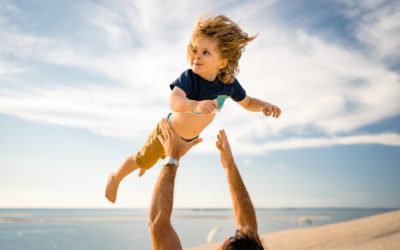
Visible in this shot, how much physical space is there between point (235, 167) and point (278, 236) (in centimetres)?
510

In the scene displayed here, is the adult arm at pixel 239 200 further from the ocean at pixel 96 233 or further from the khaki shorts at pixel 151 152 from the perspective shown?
the ocean at pixel 96 233

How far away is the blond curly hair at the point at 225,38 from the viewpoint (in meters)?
3.52

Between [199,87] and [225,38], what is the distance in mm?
549

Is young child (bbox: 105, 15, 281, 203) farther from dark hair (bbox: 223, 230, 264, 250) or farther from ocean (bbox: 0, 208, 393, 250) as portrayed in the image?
ocean (bbox: 0, 208, 393, 250)

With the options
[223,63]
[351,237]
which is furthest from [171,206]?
[351,237]

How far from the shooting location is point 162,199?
93.2 inches

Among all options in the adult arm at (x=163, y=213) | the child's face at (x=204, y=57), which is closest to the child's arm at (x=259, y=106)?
the child's face at (x=204, y=57)

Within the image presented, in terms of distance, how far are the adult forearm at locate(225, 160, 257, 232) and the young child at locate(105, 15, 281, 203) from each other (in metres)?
0.53

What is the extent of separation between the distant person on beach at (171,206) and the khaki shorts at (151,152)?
0.66 meters

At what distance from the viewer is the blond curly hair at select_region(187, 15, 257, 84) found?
11.5ft

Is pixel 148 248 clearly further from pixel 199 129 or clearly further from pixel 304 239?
pixel 199 129

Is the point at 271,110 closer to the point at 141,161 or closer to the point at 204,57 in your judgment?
the point at 204,57

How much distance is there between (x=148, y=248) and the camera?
1224cm

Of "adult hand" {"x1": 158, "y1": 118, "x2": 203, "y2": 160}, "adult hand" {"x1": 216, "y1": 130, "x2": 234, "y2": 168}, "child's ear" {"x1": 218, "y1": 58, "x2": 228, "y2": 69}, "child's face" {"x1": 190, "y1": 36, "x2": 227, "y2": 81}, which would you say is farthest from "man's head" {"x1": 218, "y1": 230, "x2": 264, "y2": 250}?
"child's ear" {"x1": 218, "y1": 58, "x2": 228, "y2": 69}
